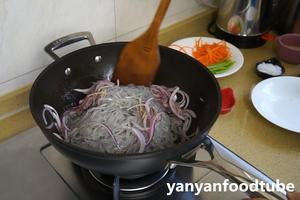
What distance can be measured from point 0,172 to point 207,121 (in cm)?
42

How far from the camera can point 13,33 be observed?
667mm

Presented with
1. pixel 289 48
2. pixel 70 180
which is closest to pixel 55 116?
pixel 70 180

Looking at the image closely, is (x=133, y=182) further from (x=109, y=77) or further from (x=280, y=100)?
(x=280, y=100)

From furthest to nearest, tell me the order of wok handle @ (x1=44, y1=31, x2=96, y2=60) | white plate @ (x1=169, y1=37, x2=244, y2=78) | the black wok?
white plate @ (x1=169, y1=37, x2=244, y2=78)
wok handle @ (x1=44, y1=31, x2=96, y2=60)
the black wok

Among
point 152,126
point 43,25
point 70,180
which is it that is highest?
point 43,25

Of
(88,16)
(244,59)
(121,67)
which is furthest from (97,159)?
(244,59)

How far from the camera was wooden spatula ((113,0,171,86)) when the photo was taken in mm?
667

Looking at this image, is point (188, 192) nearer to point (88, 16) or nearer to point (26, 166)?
point (26, 166)

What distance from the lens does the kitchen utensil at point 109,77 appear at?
0.47 metres

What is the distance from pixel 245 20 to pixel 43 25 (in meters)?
0.55

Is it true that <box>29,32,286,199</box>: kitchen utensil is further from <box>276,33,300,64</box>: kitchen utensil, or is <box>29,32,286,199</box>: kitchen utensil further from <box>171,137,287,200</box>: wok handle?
Result: <box>276,33,300,64</box>: kitchen utensil

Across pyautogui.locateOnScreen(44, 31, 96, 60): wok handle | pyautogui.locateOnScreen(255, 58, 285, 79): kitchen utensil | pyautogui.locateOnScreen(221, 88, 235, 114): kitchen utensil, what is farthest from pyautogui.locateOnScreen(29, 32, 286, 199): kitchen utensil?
pyautogui.locateOnScreen(255, 58, 285, 79): kitchen utensil

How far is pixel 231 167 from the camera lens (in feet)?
1.92

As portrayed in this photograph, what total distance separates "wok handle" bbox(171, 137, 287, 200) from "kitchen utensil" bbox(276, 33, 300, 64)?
0.39 m
